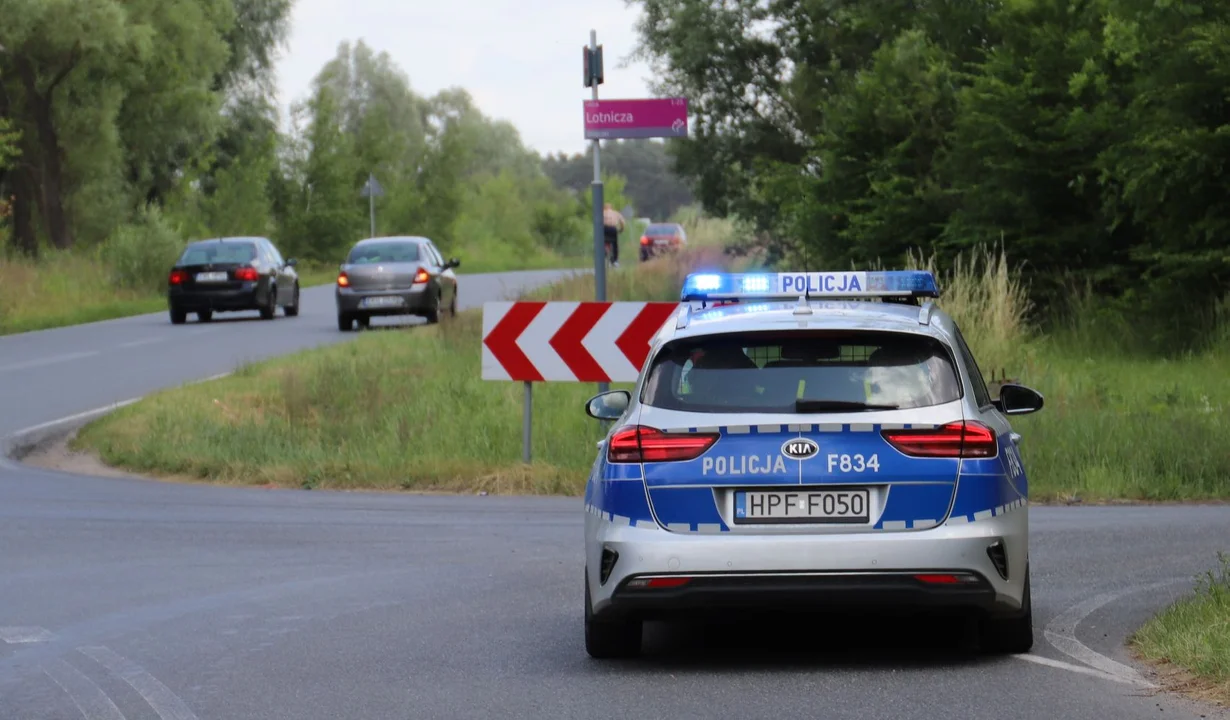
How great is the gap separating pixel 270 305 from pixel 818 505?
30.7 m

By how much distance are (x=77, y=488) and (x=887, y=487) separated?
30.0 ft

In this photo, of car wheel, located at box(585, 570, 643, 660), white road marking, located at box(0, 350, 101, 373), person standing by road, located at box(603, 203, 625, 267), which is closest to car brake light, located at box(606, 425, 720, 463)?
car wheel, located at box(585, 570, 643, 660)

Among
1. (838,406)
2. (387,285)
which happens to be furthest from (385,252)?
(838,406)

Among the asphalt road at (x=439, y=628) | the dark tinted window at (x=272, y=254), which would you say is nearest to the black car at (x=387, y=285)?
the dark tinted window at (x=272, y=254)

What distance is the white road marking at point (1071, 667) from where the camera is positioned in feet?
24.6

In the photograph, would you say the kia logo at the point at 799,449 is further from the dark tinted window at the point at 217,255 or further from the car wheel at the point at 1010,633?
the dark tinted window at the point at 217,255

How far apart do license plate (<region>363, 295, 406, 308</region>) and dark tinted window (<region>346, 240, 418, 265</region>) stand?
2.74 feet

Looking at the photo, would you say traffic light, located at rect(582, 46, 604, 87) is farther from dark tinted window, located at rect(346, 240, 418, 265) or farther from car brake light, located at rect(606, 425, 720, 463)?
dark tinted window, located at rect(346, 240, 418, 265)

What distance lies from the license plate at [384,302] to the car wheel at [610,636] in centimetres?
2574

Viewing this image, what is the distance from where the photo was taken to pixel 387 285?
33.8m

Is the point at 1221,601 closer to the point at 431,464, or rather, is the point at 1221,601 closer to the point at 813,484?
the point at 813,484

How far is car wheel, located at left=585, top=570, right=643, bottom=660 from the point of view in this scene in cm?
801

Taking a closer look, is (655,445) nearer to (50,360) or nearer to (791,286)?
(791,286)

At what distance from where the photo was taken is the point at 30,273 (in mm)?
42594
